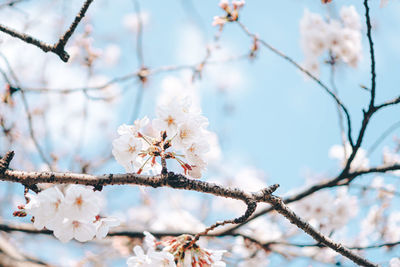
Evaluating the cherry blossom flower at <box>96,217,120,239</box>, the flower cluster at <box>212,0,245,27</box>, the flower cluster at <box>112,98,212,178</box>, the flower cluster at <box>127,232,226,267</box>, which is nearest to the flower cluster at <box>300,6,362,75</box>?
the flower cluster at <box>212,0,245,27</box>

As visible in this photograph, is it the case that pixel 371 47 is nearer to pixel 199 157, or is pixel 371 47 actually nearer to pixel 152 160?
pixel 199 157

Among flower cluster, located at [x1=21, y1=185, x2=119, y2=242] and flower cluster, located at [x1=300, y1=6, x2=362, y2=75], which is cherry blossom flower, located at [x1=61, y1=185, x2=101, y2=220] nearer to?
flower cluster, located at [x1=21, y1=185, x2=119, y2=242]

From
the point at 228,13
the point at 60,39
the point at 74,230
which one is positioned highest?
the point at 228,13

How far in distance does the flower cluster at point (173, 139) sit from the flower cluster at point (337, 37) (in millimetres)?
1770

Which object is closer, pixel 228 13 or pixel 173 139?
pixel 173 139

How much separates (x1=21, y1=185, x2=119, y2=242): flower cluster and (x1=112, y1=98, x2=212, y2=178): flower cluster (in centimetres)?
22

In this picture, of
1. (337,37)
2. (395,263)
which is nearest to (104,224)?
(395,263)

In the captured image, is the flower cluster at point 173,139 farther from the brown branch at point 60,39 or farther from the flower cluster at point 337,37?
the flower cluster at point 337,37

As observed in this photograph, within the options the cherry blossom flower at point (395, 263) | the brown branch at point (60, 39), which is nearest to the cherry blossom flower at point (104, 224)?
the brown branch at point (60, 39)

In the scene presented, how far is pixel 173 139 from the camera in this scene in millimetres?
1437

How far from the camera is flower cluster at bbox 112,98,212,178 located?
4.66 ft

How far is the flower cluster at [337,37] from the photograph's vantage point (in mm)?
2781

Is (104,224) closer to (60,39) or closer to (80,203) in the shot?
(80,203)

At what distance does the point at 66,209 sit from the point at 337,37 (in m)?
2.46
